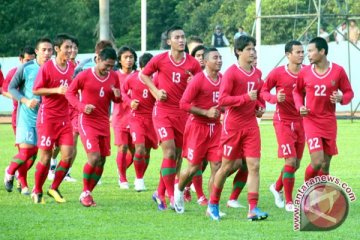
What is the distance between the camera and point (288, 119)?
15.0 metres

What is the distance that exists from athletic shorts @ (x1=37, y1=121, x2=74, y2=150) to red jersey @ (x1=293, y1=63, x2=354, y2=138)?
3.14 m

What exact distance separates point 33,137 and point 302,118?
13.1ft

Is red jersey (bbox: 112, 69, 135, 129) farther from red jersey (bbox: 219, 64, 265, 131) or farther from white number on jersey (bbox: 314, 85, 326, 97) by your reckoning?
red jersey (bbox: 219, 64, 265, 131)

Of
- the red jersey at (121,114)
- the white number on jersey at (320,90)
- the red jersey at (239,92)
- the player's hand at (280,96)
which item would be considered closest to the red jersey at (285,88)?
the player's hand at (280,96)

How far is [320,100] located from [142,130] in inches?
155

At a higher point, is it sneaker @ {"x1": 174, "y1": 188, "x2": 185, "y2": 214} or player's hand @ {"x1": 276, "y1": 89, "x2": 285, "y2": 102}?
player's hand @ {"x1": 276, "y1": 89, "x2": 285, "y2": 102}

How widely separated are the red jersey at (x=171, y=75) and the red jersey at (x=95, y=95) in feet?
1.75

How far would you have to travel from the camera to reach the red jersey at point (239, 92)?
13.3 m

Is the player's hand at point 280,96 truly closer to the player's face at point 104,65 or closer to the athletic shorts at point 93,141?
the player's face at point 104,65

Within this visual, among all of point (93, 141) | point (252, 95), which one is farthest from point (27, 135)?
point (252, 95)

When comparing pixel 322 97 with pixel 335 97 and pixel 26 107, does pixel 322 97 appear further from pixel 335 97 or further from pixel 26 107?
pixel 26 107
